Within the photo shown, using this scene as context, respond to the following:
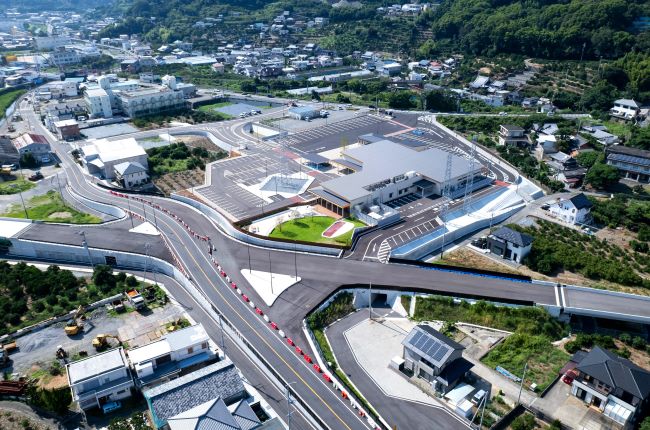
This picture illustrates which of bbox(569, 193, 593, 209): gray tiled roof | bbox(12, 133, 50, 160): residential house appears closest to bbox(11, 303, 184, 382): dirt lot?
bbox(569, 193, 593, 209): gray tiled roof

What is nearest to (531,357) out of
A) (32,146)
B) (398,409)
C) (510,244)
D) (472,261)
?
(398,409)

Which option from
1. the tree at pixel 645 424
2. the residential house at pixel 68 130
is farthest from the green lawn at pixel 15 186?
the tree at pixel 645 424

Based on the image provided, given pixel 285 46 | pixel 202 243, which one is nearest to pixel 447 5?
pixel 285 46

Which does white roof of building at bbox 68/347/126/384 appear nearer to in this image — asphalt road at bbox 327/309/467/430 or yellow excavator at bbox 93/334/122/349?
yellow excavator at bbox 93/334/122/349

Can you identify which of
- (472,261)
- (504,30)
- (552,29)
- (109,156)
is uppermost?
(552,29)

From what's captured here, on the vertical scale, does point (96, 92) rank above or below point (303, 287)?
above

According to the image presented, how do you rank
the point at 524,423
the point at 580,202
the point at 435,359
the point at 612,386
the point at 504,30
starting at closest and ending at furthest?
the point at 524,423, the point at 612,386, the point at 435,359, the point at 580,202, the point at 504,30

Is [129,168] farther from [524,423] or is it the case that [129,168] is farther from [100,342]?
[524,423]
